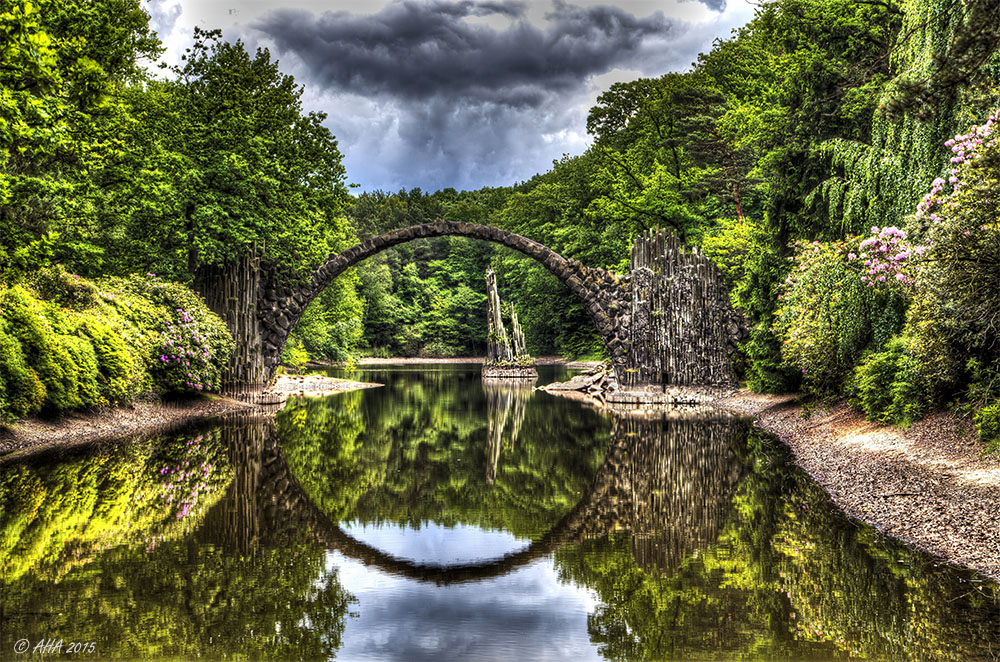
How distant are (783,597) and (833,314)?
9253 millimetres

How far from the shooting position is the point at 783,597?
14.8ft

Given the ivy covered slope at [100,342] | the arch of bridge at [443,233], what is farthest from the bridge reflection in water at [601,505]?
the arch of bridge at [443,233]

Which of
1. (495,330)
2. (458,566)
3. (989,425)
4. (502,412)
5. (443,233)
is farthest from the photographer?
(495,330)

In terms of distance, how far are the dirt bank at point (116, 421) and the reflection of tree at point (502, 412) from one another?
20.1ft

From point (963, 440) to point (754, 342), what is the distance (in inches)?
363

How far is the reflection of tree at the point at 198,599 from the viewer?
3.83 meters

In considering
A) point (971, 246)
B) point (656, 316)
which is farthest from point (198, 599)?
point (656, 316)

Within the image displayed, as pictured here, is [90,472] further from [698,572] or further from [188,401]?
[188,401]

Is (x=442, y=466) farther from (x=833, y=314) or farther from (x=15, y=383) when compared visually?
(x=833, y=314)

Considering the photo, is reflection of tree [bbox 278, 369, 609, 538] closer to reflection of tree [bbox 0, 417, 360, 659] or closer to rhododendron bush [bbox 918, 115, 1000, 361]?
reflection of tree [bbox 0, 417, 360, 659]

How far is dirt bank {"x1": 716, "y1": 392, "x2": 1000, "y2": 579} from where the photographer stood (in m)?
5.61

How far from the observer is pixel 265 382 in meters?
20.2

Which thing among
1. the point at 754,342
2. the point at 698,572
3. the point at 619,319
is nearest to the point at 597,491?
the point at 698,572

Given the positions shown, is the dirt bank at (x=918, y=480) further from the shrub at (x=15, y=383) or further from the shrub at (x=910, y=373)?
the shrub at (x=15, y=383)
